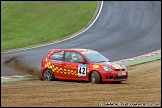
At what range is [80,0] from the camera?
51.8 meters

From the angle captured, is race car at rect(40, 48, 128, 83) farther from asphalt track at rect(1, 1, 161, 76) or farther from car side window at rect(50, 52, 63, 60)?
asphalt track at rect(1, 1, 161, 76)

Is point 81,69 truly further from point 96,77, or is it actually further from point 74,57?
point 96,77

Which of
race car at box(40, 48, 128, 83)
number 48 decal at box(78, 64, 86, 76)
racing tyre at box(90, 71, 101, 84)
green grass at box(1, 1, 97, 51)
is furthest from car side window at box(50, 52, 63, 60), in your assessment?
green grass at box(1, 1, 97, 51)

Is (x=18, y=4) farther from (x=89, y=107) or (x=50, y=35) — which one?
(x=89, y=107)

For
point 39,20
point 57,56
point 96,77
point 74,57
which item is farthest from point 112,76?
point 39,20

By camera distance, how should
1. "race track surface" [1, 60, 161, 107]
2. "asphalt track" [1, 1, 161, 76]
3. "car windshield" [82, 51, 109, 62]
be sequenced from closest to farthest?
"race track surface" [1, 60, 161, 107] → "car windshield" [82, 51, 109, 62] → "asphalt track" [1, 1, 161, 76]

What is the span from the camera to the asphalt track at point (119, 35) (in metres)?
26.6

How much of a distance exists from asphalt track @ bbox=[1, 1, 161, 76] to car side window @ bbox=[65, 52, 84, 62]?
122 inches

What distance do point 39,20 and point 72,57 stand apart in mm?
25110

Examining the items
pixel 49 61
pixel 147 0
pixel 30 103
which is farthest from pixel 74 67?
pixel 147 0

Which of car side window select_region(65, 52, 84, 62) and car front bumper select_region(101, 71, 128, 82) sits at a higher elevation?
car side window select_region(65, 52, 84, 62)

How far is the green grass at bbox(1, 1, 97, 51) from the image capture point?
112 feet

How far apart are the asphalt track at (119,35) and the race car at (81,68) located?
246cm

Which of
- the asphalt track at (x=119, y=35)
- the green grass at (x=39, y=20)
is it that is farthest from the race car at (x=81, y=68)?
the green grass at (x=39, y=20)
